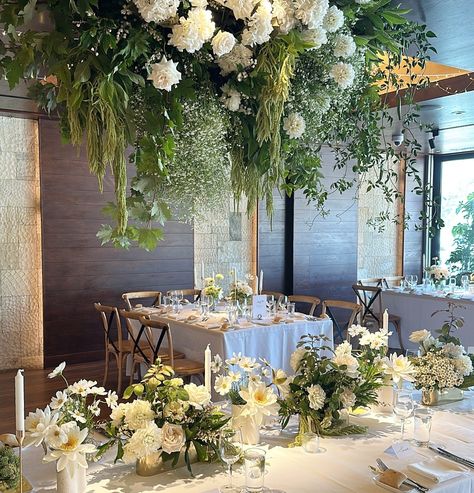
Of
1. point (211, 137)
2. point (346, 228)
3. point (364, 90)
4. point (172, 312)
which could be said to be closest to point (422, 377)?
point (364, 90)

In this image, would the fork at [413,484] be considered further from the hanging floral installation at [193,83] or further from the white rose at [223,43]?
the white rose at [223,43]

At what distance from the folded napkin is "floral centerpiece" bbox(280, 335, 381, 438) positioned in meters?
0.34

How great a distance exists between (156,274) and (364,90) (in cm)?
617

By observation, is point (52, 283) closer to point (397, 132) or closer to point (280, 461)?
point (397, 132)

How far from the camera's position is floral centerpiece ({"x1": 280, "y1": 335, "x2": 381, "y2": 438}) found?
2.20 metres

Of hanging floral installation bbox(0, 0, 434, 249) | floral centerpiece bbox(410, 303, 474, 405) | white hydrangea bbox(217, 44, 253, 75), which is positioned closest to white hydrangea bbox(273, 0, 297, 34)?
hanging floral installation bbox(0, 0, 434, 249)

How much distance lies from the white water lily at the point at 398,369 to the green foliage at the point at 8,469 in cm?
151

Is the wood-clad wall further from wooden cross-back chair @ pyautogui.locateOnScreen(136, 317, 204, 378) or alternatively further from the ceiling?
the ceiling

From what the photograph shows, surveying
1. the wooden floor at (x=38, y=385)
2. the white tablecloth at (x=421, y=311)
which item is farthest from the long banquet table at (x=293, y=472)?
the white tablecloth at (x=421, y=311)

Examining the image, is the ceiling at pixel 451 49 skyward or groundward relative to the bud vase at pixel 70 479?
skyward


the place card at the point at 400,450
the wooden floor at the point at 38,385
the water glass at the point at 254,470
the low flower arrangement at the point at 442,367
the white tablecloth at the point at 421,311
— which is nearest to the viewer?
the water glass at the point at 254,470

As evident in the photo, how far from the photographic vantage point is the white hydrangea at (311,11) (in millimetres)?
1404

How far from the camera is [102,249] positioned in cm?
738

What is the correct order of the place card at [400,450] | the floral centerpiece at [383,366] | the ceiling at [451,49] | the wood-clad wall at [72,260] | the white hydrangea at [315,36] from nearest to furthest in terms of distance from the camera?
the white hydrangea at [315,36]
the place card at [400,450]
the floral centerpiece at [383,366]
the ceiling at [451,49]
the wood-clad wall at [72,260]
